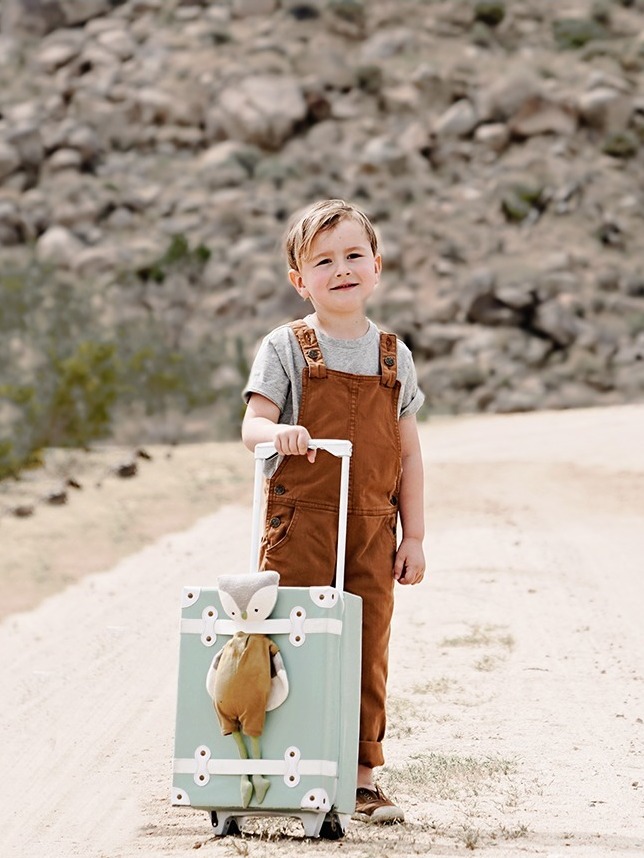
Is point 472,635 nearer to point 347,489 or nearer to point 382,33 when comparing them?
point 347,489

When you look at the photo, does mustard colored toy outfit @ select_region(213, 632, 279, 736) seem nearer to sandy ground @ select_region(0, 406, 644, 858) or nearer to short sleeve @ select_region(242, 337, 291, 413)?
sandy ground @ select_region(0, 406, 644, 858)

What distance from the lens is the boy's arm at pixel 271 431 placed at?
3781 mm

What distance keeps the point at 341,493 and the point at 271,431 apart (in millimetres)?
245

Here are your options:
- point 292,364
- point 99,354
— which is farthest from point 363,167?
point 292,364

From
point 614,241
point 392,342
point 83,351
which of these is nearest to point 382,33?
point 614,241

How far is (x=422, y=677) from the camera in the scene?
6.43 meters

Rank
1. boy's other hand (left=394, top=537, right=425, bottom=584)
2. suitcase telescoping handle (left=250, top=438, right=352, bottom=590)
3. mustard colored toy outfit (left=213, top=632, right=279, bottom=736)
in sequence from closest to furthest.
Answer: mustard colored toy outfit (left=213, top=632, right=279, bottom=736), suitcase telescoping handle (left=250, top=438, right=352, bottom=590), boy's other hand (left=394, top=537, right=425, bottom=584)

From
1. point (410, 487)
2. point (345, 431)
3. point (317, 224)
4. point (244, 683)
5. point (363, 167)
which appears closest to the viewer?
point (244, 683)

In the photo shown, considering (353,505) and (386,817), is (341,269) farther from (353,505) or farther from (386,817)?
(386,817)

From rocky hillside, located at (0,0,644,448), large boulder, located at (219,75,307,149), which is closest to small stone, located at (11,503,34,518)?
rocky hillside, located at (0,0,644,448)

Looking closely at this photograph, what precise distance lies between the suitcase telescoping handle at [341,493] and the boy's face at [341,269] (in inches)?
16.5

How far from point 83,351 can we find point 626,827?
1623cm

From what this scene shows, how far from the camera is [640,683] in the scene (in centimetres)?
623

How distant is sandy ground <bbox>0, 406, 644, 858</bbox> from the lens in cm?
416
